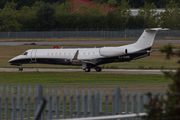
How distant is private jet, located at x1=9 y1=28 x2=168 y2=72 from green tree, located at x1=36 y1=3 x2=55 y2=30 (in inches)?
2222

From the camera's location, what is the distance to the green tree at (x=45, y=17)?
9056 cm

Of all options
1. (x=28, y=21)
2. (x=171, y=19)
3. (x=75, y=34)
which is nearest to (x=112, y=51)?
(x=75, y=34)

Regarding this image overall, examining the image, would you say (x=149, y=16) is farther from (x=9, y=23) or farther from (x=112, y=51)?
(x=112, y=51)

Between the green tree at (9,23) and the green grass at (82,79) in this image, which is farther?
the green tree at (9,23)

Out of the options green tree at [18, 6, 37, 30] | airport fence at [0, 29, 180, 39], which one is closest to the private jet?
airport fence at [0, 29, 180, 39]

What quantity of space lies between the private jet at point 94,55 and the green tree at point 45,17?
56.4 m

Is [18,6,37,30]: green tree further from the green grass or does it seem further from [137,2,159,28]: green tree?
the green grass

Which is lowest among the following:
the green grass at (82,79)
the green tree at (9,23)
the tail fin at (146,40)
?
the green grass at (82,79)

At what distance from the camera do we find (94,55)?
3269 centimetres

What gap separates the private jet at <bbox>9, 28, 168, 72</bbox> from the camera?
101 ft

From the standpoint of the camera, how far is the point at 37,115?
573 centimetres

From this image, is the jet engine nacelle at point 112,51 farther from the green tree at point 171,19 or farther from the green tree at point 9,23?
the green tree at point 171,19

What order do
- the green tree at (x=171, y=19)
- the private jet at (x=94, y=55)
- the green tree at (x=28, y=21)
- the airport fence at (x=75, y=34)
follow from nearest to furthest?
1. the private jet at (x=94, y=55)
2. the airport fence at (x=75, y=34)
3. the green tree at (x=171, y=19)
4. the green tree at (x=28, y=21)

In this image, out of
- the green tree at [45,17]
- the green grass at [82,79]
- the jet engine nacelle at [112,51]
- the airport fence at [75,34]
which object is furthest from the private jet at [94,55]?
the green tree at [45,17]
